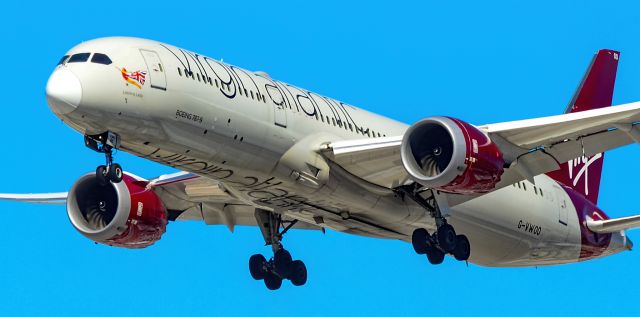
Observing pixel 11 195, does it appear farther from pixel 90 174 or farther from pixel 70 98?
pixel 70 98

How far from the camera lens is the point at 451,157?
118 feet

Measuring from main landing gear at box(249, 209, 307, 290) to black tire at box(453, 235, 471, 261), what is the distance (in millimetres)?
5210

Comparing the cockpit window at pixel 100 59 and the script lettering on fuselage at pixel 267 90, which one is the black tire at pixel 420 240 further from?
the cockpit window at pixel 100 59

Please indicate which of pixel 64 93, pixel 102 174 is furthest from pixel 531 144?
pixel 64 93

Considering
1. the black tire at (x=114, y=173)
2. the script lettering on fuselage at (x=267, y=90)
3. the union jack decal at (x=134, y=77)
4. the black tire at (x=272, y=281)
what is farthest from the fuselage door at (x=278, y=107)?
the black tire at (x=272, y=281)

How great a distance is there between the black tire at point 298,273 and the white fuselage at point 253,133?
7.87ft

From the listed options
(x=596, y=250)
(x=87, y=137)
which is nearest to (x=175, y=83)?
(x=87, y=137)

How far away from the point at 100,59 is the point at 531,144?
11880 millimetres

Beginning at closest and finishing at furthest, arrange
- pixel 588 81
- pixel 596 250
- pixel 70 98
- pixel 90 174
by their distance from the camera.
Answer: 1. pixel 70 98
2. pixel 90 174
3. pixel 596 250
4. pixel 588 81

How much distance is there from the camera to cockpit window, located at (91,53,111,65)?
3400cm

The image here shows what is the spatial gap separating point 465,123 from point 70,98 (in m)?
10.4

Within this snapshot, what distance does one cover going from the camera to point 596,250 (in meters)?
46.1

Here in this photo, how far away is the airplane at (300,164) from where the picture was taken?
34344 mm

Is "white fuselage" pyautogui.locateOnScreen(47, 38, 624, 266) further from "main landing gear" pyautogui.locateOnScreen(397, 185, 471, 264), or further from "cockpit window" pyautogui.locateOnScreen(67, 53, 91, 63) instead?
"main landing gear" pyautogui.locateOnScreen(397, 185, 471, 264)
